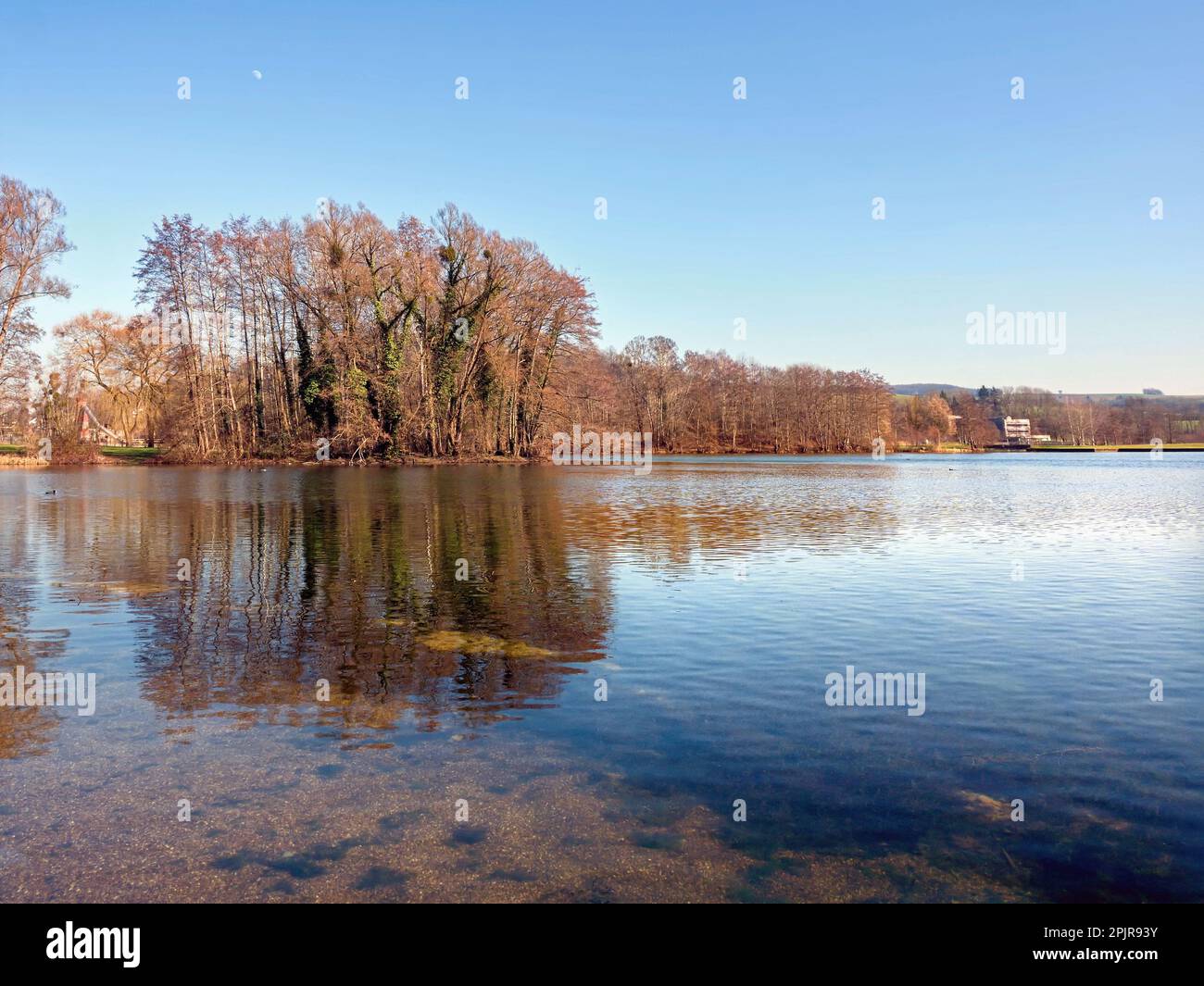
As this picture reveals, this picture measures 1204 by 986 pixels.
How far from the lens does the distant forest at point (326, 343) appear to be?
62.5 metres

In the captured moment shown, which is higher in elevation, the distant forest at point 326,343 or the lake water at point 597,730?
the distant forest at point 326,343

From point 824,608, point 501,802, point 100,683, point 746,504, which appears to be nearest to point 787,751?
point 501,802

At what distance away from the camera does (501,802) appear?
5930 millimetres

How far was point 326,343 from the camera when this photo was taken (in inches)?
2445

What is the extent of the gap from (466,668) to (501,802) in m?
3.70

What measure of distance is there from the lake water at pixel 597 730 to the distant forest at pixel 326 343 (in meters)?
47.6

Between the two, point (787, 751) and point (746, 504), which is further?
point (746, 504)

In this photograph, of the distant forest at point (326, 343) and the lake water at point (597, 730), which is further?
the distant forest at point (326, 343)

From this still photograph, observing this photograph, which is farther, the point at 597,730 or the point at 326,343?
the point at 326,343

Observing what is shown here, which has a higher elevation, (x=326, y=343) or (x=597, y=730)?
(x=326, y=343)

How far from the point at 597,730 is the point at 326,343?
60.0m

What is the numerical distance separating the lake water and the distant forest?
156ft
